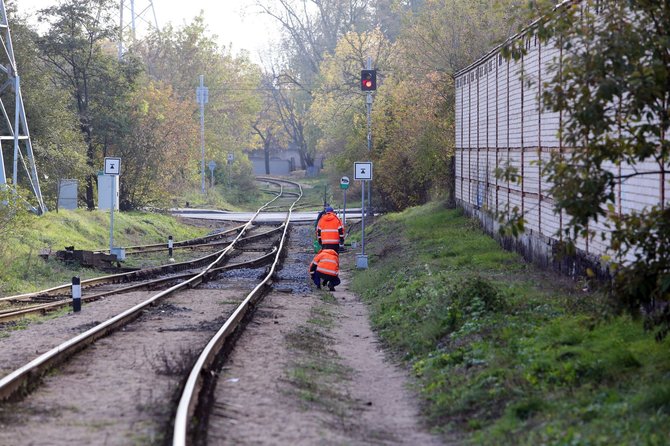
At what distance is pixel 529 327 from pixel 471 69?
18.7 metres

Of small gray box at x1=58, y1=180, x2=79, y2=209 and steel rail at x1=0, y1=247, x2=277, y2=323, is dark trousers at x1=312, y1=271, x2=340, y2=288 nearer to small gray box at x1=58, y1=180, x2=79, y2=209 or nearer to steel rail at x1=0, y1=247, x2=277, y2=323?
steel rail at x1=0, y1=247, x2=277, y2=323

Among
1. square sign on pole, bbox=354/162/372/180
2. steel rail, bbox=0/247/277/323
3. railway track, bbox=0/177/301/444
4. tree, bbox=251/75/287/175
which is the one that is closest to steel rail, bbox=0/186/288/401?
railway track, bbox=0/177/301/444

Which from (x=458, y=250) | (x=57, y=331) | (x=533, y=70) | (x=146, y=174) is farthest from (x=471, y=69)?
(x=146, y=174)

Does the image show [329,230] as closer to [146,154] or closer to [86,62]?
[86,62]

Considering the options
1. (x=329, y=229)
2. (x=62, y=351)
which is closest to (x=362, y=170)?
(x=329, y=229)

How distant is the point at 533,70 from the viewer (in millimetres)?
19734

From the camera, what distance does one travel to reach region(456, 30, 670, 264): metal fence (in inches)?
528

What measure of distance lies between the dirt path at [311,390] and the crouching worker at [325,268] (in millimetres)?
4625

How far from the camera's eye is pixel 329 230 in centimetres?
2083

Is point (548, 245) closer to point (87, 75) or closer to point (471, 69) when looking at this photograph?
point (471, 69)

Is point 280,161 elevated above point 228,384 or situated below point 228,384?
above

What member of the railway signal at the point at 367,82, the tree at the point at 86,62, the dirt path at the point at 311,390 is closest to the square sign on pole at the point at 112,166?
the railway signal at the point at 367,82

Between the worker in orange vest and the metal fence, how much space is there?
357 centimetres

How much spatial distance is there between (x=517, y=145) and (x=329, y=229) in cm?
453
